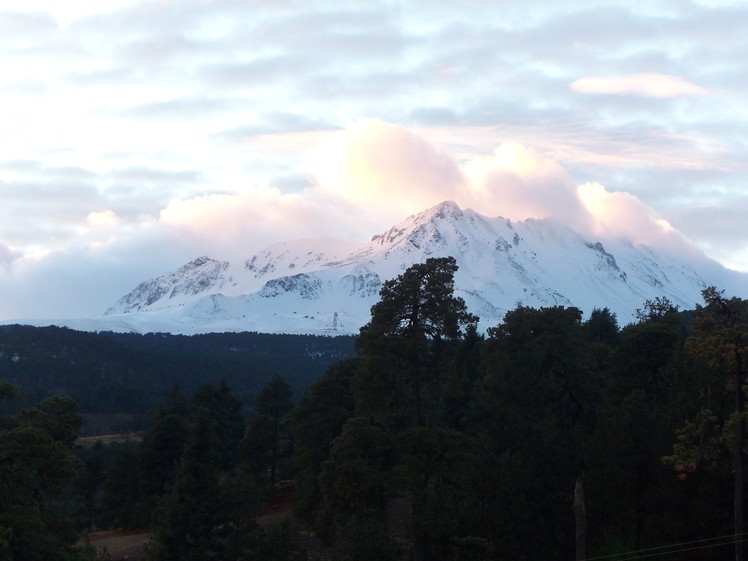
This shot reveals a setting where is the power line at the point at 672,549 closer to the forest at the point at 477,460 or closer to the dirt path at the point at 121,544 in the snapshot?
the forest at the point at 477,460

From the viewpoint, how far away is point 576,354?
50406 mm

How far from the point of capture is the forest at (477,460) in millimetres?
32906

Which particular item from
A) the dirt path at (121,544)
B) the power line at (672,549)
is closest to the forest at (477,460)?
the power line at (672,549)

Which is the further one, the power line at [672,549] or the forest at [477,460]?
the power line at [672,549]

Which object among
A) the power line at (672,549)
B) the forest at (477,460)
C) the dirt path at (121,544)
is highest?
the forest at (477,460)

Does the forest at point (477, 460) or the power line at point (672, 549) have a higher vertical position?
the forest at point (477, 460)

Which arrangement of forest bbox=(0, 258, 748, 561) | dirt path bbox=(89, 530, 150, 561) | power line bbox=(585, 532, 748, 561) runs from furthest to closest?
dirt path bbox=(89, 530, 150, 561)
power line bbox=(585, 532, 748, 561)
forest bbox=(0, 258, 748, 561)

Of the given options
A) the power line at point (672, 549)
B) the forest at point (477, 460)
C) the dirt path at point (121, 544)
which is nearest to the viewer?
the forest at point (477, 460)

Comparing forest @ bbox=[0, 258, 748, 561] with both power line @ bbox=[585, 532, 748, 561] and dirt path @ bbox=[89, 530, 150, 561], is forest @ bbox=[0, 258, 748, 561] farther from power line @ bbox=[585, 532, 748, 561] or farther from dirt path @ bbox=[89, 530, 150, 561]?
dirt path @ bbox=[89, 530, 150, 561]

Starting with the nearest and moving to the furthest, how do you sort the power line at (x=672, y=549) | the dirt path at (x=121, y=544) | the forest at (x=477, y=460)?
1. the forest at (x=477, y=460)
2. the power line at (x=672, y=549)
3. the dirt path at (x=121, y=544)

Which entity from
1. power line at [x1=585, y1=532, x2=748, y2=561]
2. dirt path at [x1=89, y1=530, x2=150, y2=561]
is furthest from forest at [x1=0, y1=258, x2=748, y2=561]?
dirt path at [x1=89, y1=530, x2=150, y2=561]

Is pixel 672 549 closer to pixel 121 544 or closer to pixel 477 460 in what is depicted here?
pixel 477 460

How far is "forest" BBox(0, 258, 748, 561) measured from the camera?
32.9m

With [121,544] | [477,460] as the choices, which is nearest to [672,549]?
[477,460]
